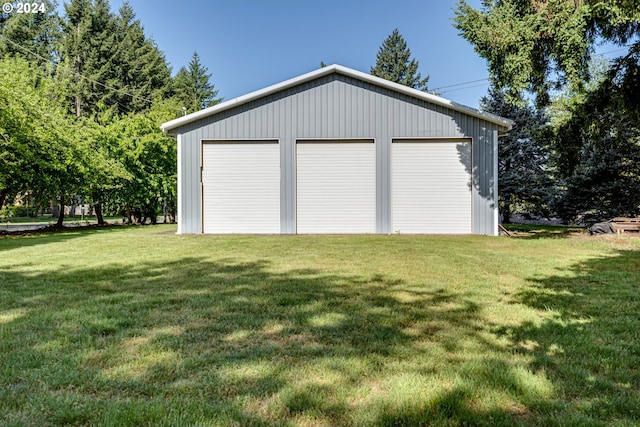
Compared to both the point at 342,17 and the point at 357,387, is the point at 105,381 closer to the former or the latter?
the point at 357,387

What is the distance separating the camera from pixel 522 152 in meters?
17.1

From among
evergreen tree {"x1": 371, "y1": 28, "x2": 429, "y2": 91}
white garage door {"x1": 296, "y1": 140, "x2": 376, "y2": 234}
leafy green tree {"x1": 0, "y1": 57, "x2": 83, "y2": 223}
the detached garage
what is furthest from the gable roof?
evergreen tree {"x1": 371, "y1": 28, "x2": 429, "y2": 91}

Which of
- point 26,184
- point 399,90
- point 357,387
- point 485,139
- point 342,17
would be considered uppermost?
point 342,17

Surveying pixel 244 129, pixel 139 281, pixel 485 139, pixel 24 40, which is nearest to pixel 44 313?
pixel 139 281

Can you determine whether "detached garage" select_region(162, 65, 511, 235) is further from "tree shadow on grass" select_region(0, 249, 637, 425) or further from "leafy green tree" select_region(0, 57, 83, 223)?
"tree shadow on grass" select_region(0, 249, 637, 425)

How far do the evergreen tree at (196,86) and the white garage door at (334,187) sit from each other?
30.3m

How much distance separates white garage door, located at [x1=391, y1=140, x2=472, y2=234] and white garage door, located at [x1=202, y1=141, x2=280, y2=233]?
350 cm

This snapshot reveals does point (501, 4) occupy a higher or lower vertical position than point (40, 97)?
higher

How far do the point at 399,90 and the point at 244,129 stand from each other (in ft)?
15.0

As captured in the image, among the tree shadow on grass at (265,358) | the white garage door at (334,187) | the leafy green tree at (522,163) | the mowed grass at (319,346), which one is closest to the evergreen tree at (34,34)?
the white garage door at (334,187)

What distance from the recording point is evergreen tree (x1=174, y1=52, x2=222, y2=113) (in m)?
38.7

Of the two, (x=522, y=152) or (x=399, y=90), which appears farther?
(x=522, y=152)

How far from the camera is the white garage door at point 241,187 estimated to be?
36.8 ft

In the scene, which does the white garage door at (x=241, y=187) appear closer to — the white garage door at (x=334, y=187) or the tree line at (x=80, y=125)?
the white garage door at (x=334, y=187)
